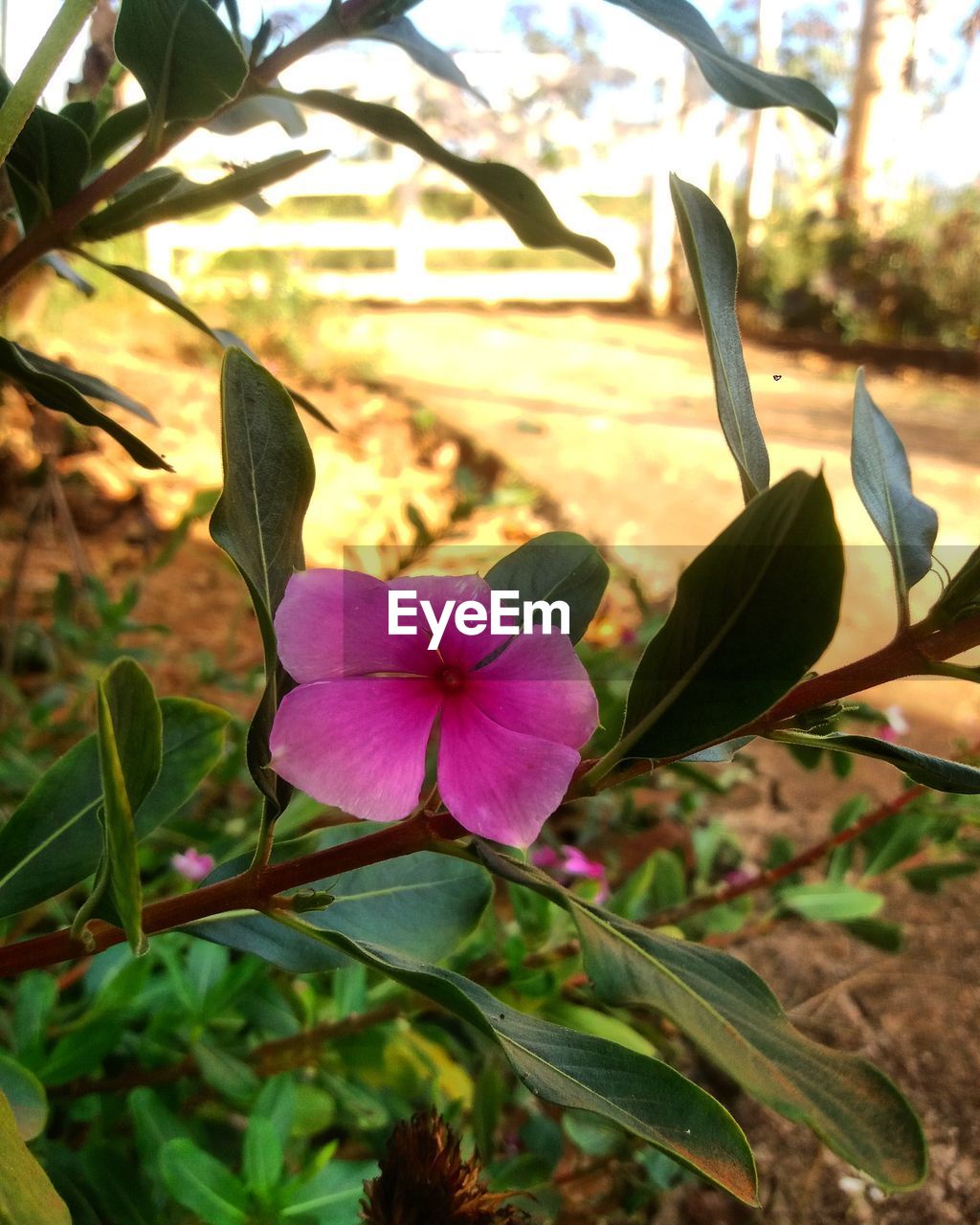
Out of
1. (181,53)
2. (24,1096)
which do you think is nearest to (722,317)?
(181,53)

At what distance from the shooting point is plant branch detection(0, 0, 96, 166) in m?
0.34

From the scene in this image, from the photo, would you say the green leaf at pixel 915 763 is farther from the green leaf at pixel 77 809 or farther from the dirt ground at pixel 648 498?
the dirt ground at pixel 648 498

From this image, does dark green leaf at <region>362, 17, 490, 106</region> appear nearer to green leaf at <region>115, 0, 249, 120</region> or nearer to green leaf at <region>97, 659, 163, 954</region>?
green leaf at <region>115, 0, 249, 120</region>

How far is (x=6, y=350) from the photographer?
41 cm

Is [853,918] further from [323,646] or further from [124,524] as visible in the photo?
[124,524]

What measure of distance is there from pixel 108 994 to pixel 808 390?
4.70 m

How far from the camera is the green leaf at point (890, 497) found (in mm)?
380

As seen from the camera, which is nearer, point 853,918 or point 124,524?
point 853,918

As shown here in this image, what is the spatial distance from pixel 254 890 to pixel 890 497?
0.28 m

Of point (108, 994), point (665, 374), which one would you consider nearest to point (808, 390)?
point (665, 374)

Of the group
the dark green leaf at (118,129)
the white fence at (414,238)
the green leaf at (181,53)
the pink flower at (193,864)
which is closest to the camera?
the green leaf at (181,53)

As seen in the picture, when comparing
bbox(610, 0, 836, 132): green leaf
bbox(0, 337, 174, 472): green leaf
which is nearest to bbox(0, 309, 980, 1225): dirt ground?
bbox(610, 0, 836, 132): green leaf

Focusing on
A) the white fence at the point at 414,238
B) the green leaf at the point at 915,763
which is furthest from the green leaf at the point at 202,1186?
the white fence at the point at 414,238

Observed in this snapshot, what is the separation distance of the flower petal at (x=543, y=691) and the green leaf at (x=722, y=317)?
0.10 meters
